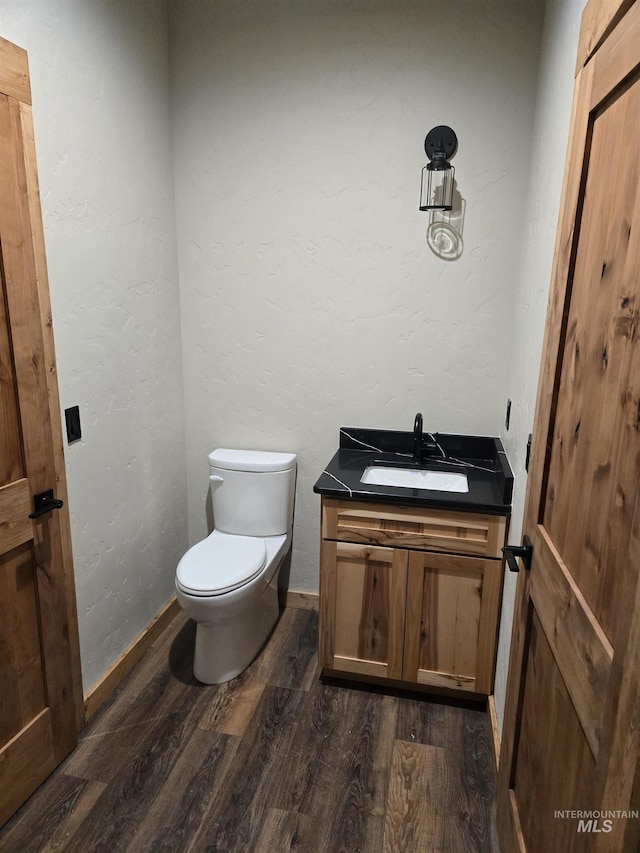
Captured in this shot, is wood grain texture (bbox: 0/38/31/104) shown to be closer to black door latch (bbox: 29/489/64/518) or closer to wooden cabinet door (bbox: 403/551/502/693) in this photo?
black door latch (bbox: 29/489/64/518)

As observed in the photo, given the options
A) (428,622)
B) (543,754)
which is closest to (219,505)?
(428,622)

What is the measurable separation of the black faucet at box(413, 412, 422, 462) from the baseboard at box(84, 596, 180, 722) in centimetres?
134

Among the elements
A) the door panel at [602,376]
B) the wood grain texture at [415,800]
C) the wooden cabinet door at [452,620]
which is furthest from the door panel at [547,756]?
the wooden cabinet door at [452,620]

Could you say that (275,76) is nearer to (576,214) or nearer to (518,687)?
(576,214)

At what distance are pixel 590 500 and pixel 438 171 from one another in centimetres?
167

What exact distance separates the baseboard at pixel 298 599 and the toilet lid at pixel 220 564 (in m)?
0.49

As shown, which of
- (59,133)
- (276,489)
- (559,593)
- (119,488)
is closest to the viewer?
(559,593)

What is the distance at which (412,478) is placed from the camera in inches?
91.3

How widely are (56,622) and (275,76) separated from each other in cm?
222

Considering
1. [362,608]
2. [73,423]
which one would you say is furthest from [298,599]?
[73,423]

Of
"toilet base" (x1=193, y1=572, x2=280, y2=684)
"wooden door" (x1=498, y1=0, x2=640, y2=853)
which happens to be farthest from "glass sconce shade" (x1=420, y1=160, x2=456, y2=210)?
"toilet base" (x1=193, y1=572, x2=280, y2=684)

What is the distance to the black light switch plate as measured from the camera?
70.4 inches

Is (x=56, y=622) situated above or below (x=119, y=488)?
below

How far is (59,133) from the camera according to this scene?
5.47ft
